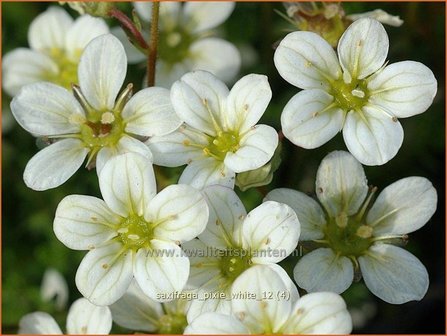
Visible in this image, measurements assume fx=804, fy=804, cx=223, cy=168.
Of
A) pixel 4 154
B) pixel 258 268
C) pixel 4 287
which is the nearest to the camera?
pixel 258 268

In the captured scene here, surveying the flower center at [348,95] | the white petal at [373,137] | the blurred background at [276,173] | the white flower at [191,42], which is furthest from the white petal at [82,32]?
the white petal at [373,137]

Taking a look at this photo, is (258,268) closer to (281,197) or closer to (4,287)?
(281,197)

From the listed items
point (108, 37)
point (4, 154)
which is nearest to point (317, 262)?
point (108, 37)

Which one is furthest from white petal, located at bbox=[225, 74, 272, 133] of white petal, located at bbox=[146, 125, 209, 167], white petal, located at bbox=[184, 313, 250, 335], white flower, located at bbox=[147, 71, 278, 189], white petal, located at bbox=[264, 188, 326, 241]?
white petal, located at bbox=[184, 313, 250, 335]

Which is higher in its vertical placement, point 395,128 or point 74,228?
point 395,128

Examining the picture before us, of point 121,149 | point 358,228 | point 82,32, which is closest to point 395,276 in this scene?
point 358,228

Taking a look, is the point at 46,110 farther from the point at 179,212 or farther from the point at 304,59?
the point at 304,59
